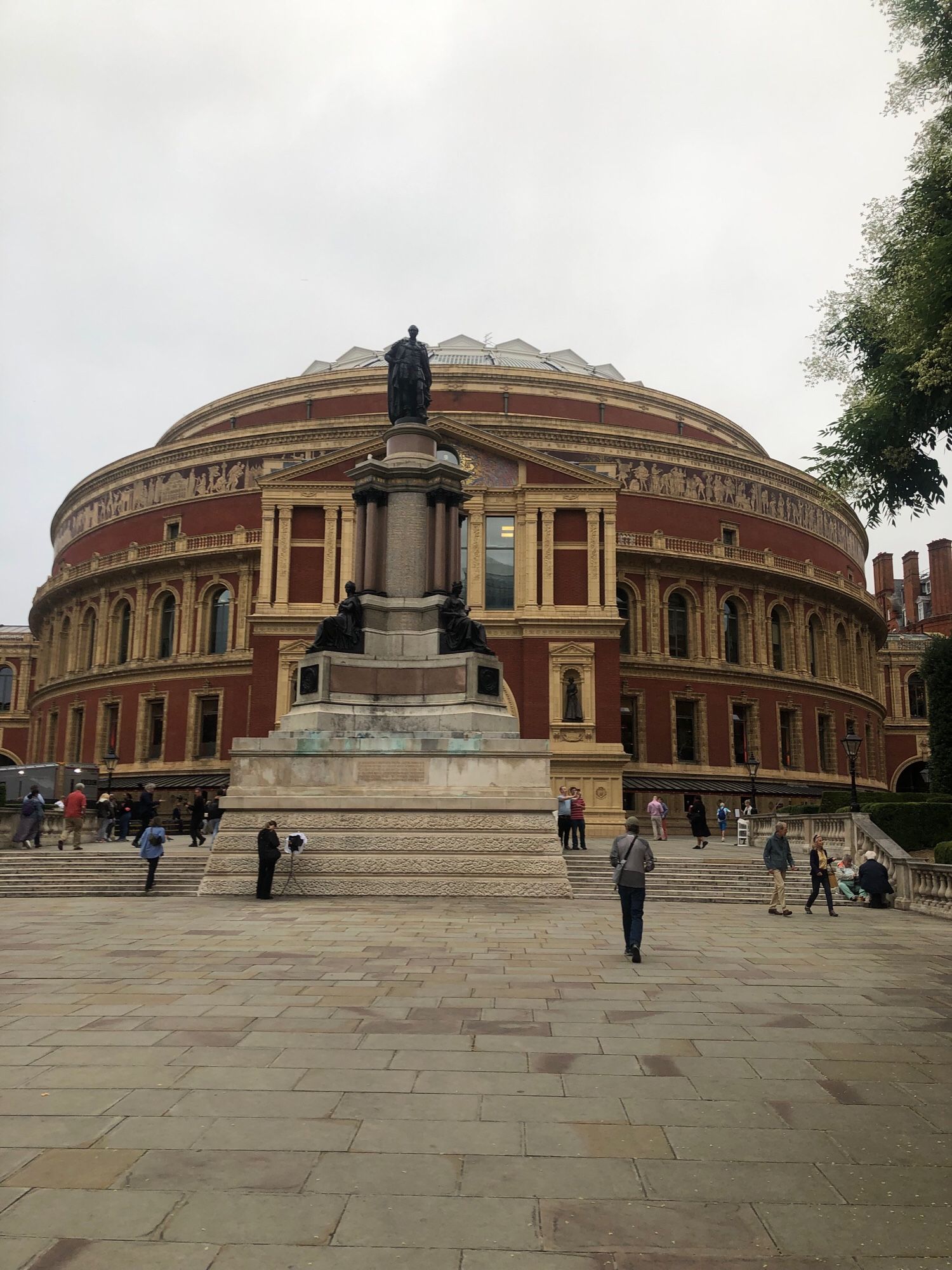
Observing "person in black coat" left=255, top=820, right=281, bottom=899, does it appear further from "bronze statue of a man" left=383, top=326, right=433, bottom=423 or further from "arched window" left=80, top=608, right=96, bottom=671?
"arched window" left=80, top=608, right=96, bottom=671

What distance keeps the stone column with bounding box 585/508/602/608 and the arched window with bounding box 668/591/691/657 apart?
9906 mm

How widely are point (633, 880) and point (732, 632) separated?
40.2 metres

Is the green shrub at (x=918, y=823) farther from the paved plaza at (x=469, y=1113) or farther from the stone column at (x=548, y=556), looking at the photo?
the stone column at (x=548, y=556)

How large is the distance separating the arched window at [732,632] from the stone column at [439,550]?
30315 mm

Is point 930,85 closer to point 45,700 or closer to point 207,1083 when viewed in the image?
point 207,1083

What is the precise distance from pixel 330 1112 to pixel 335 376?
169 feet

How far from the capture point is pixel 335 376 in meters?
53.9

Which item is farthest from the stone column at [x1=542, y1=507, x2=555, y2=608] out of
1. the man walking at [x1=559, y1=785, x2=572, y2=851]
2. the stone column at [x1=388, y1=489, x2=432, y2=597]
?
the stone column at [x1=388, y1=489, x2=432, y2=597]

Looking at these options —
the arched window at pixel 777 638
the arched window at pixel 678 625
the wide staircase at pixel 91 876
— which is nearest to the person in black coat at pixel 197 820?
the wide staircase at pixel 91 876

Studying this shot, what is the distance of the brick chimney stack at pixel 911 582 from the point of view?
3270 inches

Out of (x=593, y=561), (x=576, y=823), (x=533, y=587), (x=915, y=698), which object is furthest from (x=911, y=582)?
(x=576, y=823)

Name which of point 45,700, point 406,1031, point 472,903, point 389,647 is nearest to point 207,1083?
point 406,1031

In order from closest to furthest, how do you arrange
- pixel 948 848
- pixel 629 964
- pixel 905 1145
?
1. pixel 905 1145
2. pixel 629 964
3. pixel 948 848

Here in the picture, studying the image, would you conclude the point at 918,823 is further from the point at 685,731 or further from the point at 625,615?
the point at 625,615
